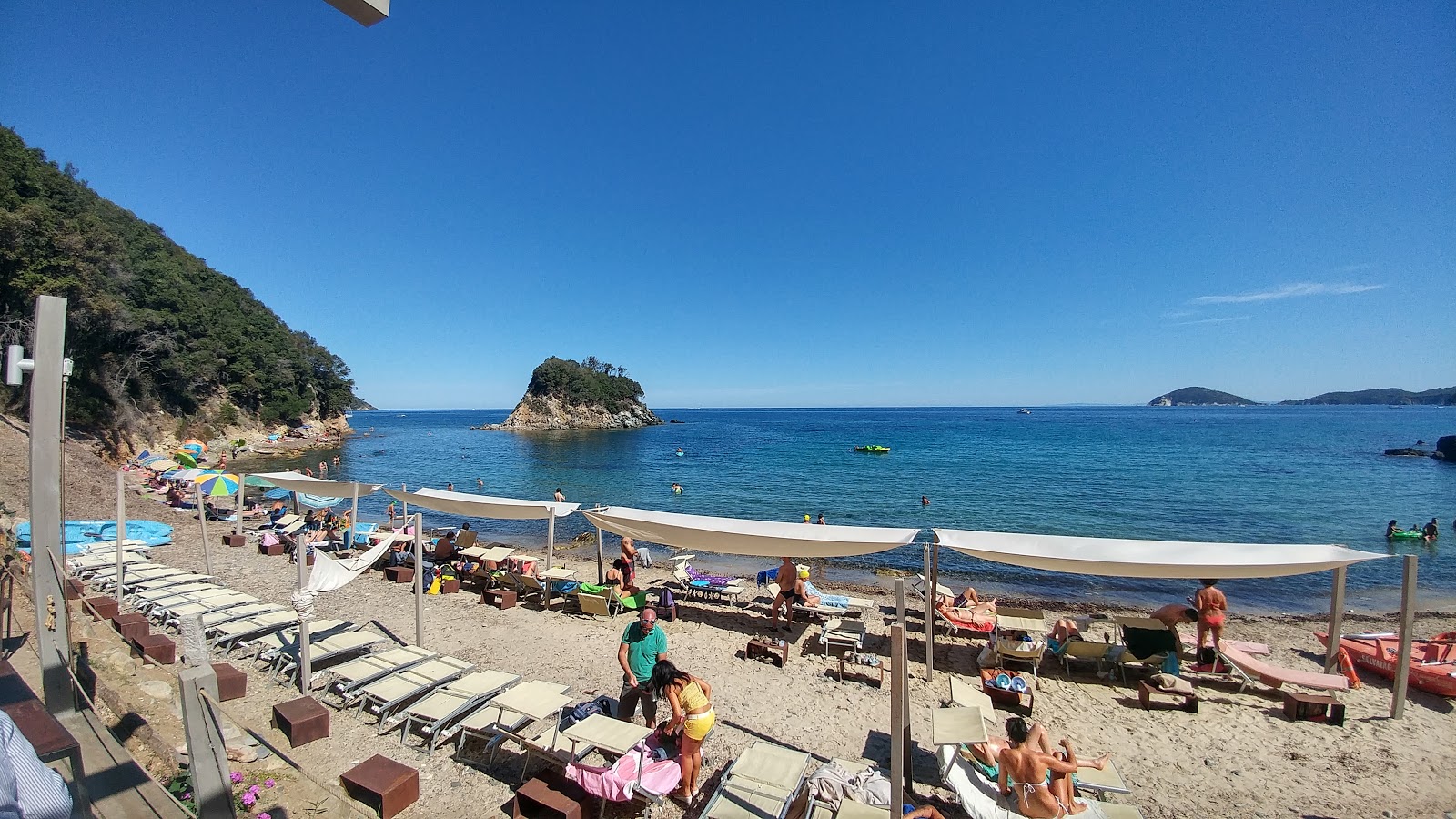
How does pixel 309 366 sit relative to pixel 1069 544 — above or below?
above

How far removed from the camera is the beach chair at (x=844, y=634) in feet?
29.6

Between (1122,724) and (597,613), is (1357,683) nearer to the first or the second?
(1122,724)

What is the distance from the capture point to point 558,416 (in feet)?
333

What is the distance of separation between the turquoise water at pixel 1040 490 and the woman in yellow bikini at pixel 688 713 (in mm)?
12102

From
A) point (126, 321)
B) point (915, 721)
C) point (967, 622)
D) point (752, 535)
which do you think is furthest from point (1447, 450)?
point (126, 321)

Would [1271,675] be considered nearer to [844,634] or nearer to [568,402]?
[844,634]

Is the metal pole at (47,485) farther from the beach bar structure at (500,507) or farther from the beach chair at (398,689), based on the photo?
the beach bar structure at (500,507)

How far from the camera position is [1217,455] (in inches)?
2168

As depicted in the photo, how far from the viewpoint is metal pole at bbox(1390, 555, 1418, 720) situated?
7094 mm

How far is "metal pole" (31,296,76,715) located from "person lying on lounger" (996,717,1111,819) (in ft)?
26.0

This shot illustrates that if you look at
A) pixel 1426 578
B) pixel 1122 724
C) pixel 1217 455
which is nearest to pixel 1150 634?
pixel 1122 724

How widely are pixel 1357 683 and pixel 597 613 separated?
11.8 meters

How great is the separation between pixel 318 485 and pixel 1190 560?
17.3 meters

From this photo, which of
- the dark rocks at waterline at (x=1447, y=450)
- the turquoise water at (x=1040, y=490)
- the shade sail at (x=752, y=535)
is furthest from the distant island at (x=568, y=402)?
the dark rocks at waterline at (x=1447, y=450)
